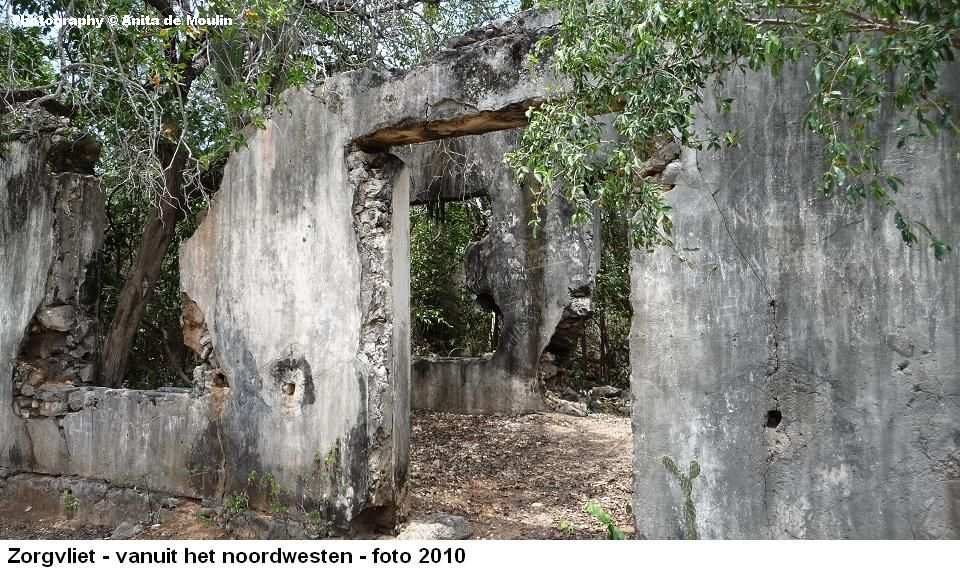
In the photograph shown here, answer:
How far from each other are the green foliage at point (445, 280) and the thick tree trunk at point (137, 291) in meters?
4.08

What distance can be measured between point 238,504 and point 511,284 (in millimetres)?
5100

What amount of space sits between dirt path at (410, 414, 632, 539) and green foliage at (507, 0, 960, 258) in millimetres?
2750

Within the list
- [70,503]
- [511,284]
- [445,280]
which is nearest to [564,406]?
[511,284]

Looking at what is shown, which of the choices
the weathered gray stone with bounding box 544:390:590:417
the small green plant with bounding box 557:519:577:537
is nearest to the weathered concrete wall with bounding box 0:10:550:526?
the small green plant with bounding box 557:519:577:537

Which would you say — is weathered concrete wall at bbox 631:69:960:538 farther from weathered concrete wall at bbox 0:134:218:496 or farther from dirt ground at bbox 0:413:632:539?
weathered concrete wall at bbox 0:134:218:496

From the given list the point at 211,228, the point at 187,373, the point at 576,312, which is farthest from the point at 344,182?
the point at 187,373

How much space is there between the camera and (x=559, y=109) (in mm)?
3314

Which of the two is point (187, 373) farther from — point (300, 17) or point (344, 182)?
point (344, 182)

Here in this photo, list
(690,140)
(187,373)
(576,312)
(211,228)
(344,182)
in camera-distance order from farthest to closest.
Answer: (187,373)
(576,312)
(211,228)
(344,182)
(690,140)

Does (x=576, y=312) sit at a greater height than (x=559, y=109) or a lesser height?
lesser

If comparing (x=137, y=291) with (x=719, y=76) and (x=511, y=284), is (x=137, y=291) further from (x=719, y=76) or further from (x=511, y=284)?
(x=719, y=76)

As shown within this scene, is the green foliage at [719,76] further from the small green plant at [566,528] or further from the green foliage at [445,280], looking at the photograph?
the green foliage at [445,280]

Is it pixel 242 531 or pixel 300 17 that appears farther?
pixel 300 17

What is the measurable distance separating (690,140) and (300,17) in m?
3.86
